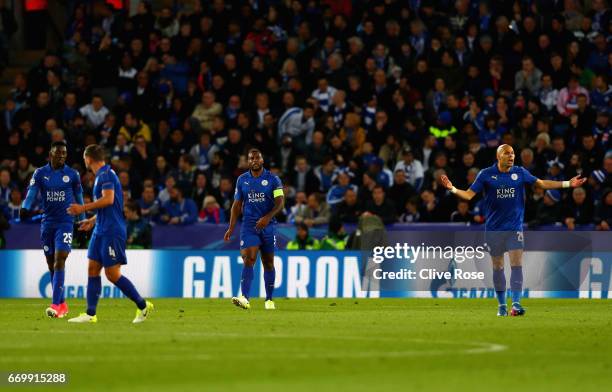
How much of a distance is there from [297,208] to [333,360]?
16.0 m

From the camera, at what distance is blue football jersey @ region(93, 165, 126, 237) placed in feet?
53.8

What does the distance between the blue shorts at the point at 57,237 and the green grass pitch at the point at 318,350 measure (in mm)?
992

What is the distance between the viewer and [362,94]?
30.5 meters

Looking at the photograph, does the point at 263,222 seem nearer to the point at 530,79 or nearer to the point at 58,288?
the point at 58,288

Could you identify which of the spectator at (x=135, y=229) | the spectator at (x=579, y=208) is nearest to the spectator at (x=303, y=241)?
the spectator at (x=135, y=229)

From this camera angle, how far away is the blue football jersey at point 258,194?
21.3 m

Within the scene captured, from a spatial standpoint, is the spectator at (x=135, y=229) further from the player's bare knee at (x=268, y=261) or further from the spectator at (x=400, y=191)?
the player's bare knee at (x=268, y=261)

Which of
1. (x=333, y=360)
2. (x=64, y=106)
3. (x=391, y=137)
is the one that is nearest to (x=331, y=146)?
(x=391, y=137)

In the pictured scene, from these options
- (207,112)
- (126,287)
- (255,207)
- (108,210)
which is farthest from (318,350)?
(207,112)

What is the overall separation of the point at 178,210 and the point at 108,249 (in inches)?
468

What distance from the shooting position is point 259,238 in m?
21.4

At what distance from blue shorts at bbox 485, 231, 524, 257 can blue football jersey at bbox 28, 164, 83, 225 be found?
587cm

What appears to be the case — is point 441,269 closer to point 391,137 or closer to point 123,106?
point 391,137

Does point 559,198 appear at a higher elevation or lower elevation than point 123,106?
lower
